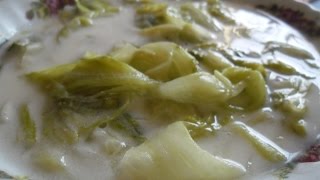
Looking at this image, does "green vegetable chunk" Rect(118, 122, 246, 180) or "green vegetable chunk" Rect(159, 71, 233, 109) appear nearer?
"green vegetable chunk" Rect(118, 122, 246, 180)

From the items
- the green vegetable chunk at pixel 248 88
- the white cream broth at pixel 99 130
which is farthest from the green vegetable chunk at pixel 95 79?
the green vegetable chunk at pixel 248 88

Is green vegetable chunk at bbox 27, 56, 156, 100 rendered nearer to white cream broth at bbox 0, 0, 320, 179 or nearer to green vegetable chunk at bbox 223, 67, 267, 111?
white cream broth at bbox 0, 0, 320, 179

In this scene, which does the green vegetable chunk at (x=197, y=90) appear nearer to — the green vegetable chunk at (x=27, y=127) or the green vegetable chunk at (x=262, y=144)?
the green vegetable chunk at (x=262, y=144)

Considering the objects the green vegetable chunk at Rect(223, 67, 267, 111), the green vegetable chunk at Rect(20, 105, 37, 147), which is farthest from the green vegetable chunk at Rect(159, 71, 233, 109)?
the green vegetable chunk at Rect(20, 105, 37, 147)

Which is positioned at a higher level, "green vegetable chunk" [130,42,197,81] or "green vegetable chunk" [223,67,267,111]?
"green vegetable chunk" [130,42,197,81]

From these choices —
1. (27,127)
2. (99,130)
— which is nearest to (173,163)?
(99,130)

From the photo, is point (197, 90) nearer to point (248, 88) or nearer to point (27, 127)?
point (248, 88)

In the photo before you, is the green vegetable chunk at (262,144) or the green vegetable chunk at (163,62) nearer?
the green vegetable chunk at (262,144)
